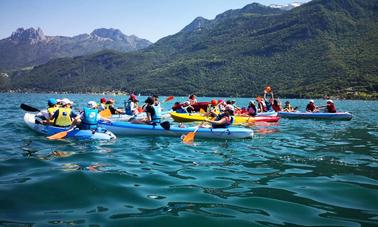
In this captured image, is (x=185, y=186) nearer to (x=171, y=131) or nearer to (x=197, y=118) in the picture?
(x=171, y=131)

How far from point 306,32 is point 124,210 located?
197381 millimetres

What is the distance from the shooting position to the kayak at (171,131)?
14.6 m

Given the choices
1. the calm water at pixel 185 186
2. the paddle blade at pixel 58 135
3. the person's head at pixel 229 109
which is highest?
the person's head at pixel 229 109

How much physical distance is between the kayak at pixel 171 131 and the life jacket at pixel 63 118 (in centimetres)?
202

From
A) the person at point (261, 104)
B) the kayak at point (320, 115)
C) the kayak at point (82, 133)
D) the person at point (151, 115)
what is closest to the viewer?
the kayak at point (82, 133)

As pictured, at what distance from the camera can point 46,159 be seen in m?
9.37

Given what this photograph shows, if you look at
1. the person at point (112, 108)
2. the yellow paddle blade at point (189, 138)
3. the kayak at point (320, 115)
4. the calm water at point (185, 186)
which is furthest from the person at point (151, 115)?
the kayak at point (320, 115)

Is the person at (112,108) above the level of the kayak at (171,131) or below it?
above

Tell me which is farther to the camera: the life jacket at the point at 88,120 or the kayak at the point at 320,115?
the kayak at the point at 320,115

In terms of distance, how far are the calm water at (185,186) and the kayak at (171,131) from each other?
2369mm

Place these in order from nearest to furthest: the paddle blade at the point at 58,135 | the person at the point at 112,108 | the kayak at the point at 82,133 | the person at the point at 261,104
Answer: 1. the paddle blade at the point at 58,135
2. the kayak at the point at 82,133
3. the person at the point at 112,108
4. the person at the point at 261,104

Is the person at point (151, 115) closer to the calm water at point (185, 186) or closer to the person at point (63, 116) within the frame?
the person at point (63, 116)

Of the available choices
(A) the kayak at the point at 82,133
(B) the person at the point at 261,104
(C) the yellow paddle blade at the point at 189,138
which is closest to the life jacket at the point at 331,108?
(B) the person at the point at 261,104

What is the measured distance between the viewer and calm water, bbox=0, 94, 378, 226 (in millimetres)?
5324
